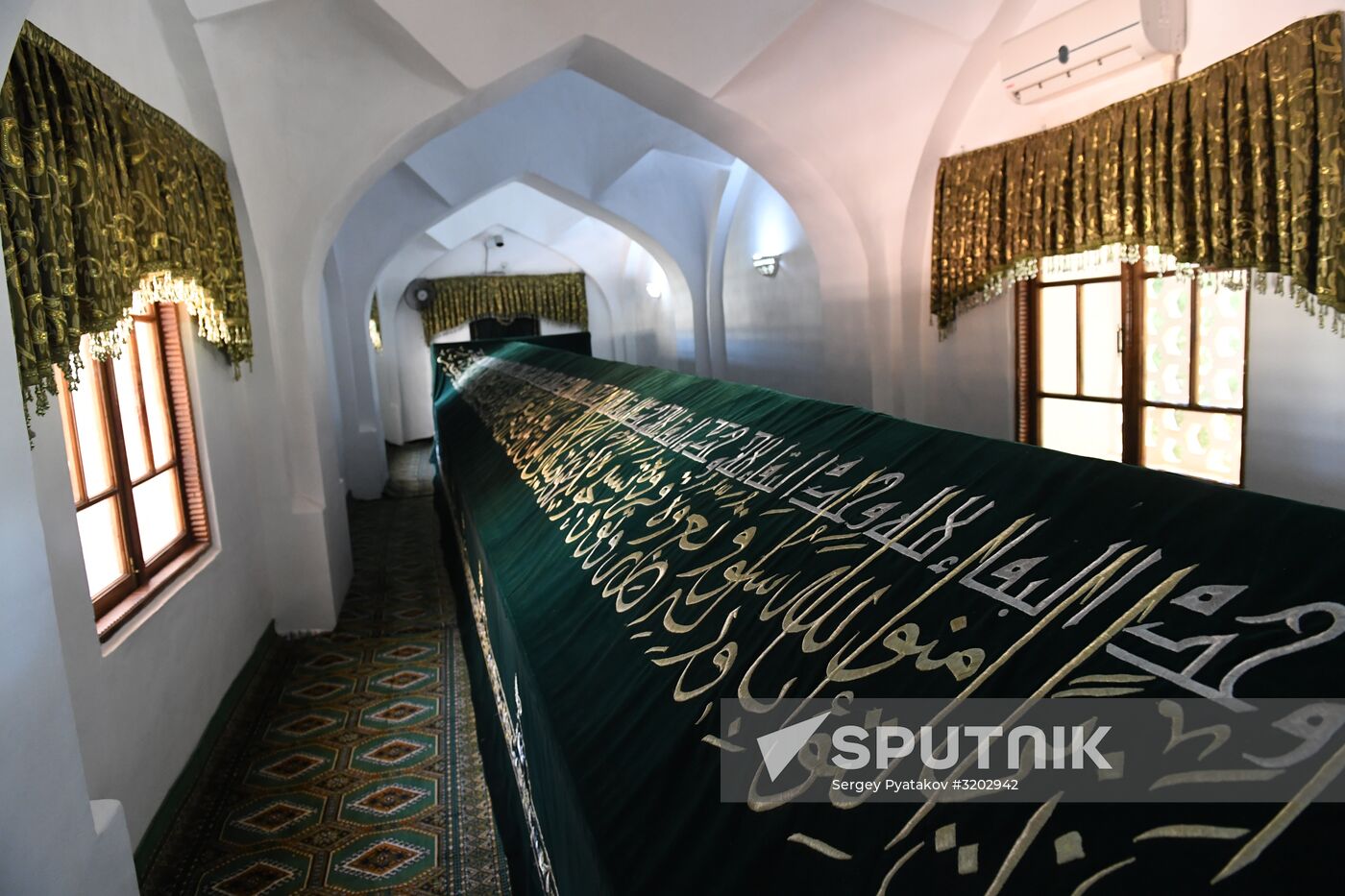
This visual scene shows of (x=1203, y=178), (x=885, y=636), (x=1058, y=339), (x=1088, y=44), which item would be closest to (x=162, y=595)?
(x=885, y=636)

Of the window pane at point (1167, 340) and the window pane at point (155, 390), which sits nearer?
the window pane at point (155, 390)

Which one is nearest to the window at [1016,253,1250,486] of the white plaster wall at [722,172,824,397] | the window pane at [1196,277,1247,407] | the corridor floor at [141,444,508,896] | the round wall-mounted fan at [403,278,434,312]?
the window pane at [1196,277,1247,407]

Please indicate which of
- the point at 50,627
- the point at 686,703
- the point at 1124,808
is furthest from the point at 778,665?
the point at 50,627

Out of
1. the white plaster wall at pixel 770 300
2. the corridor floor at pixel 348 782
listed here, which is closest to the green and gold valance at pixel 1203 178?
the white plaster wall at pixel 770 300

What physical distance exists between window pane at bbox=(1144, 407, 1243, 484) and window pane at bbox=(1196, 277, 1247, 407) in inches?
3.9

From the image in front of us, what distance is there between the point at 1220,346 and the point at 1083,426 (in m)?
0.92

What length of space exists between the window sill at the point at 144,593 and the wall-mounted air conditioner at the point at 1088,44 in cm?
423

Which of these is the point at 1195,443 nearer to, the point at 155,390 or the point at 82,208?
the point at 82,208

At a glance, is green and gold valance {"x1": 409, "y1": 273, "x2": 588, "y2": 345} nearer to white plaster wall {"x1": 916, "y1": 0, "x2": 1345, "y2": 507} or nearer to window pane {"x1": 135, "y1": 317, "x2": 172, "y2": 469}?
window pane {"x1": 135, "y1": 317, "x2": 172, "y2": 469}

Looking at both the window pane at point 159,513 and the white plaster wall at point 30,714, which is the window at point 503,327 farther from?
the white plaster wall at point 30,714

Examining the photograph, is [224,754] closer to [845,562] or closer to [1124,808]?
[845,562]

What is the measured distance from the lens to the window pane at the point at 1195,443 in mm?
3885

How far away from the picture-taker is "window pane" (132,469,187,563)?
3178 millimetres

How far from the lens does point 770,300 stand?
8.51 m
